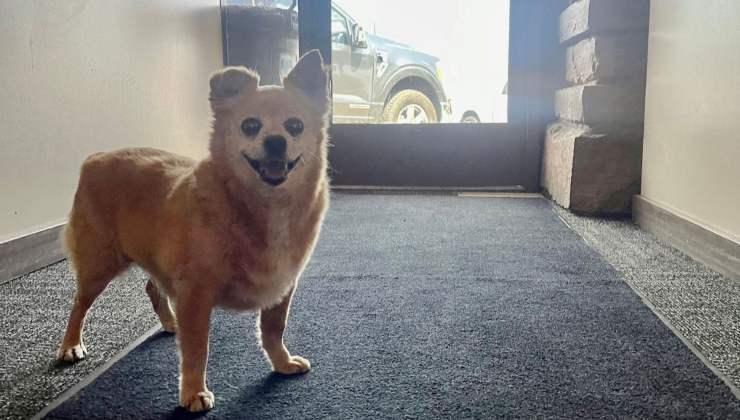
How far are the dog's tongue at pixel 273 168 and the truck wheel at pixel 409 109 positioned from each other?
11.0ft

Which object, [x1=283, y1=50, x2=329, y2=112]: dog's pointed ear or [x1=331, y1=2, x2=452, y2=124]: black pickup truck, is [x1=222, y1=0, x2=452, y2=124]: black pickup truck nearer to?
[x1=331, y1=2, x2=452, y2=124]: black pickup truck

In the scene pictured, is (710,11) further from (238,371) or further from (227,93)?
(238,371)

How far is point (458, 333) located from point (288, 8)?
328cm

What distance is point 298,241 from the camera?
1.41 m

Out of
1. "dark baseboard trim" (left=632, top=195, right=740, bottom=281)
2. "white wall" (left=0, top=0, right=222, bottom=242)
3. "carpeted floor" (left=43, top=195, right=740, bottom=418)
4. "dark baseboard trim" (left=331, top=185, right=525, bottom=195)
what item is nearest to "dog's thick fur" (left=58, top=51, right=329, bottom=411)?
"carpeted floor" (left=43, top=195, right=740, bottom=418)

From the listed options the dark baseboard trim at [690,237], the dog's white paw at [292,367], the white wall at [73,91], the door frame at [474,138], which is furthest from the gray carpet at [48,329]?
the door frame at [474,138]

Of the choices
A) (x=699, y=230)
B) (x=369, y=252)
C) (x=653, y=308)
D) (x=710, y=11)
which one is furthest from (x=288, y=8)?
(x=653, y=308)

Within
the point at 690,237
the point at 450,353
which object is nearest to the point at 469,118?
the point at 690,237

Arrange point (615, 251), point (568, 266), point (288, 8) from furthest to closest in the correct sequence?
point (288, 8) → point (615, 251) → point (568, 266)

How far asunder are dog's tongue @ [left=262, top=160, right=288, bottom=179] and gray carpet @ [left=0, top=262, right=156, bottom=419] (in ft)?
2.07

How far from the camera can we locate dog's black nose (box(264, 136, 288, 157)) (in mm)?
1328

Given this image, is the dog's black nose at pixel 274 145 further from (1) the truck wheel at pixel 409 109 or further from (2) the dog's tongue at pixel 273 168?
→ (1) the truck wheel at pixel 409 109

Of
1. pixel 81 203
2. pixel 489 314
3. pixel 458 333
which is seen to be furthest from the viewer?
pixel 489 314

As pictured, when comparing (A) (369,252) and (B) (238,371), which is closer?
(B) (238,371)
